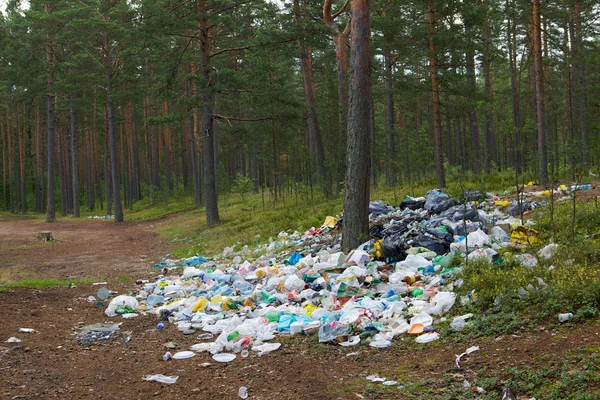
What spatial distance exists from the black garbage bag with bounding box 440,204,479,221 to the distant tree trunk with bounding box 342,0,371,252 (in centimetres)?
148

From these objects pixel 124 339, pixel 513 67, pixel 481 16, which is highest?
pixel 513 67

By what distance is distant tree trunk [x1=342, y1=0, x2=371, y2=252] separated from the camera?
8.35 meters

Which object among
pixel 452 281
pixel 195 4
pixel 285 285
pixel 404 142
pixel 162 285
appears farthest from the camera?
pixel 404 142

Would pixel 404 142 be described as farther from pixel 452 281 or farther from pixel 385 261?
pixel 452 281

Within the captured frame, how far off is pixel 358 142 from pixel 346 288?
297cm

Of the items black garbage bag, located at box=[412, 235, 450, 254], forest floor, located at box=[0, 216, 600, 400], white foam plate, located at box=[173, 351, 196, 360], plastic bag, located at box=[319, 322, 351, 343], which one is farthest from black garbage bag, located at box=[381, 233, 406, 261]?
white foam plate, located at box=[173, 351, 196, 360]

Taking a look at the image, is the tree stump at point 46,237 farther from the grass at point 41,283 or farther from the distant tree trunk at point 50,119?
the distant tree trunk at point 50,119

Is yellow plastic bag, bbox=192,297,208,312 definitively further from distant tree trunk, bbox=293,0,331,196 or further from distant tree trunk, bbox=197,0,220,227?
distant tree trunk, bbox=293,0,331,196

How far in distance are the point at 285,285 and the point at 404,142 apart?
14.7 metres

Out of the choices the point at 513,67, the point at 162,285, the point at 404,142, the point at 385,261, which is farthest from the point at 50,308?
the point at 513,67

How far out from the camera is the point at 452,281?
19.4ft

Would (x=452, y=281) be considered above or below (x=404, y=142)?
below

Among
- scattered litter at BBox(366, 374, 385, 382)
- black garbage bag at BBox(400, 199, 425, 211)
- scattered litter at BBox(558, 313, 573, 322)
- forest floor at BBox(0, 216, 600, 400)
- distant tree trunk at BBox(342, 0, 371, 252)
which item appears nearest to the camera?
forest floor at BBox(0, 216, 600, 400)

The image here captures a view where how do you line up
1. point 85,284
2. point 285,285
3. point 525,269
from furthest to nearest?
1. point 85,284
2. point 285,285
3. point 525,269
